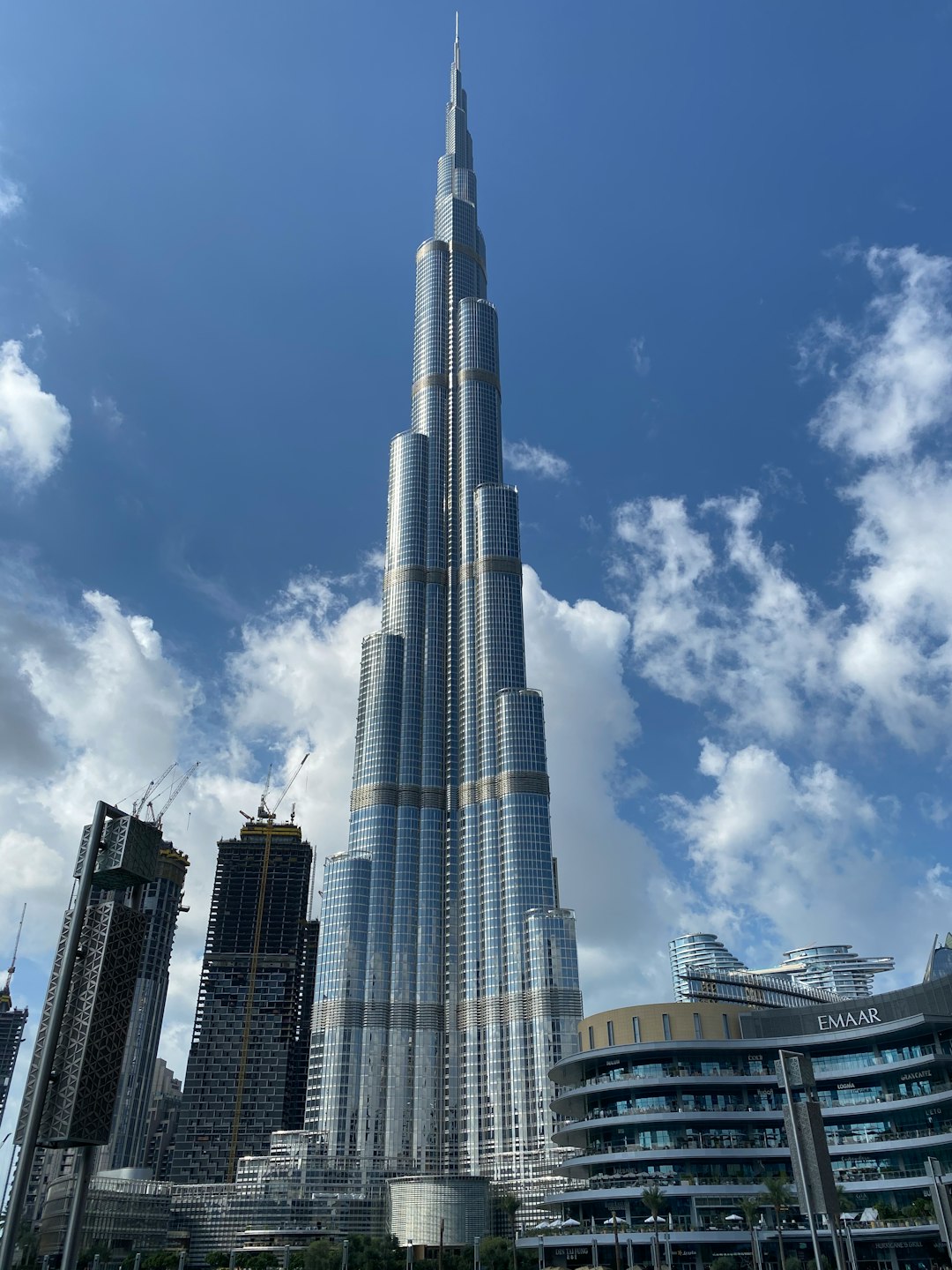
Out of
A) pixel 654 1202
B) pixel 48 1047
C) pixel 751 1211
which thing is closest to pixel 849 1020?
pixel 751 1211

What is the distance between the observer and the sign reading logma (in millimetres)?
153125

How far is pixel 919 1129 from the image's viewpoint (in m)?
142

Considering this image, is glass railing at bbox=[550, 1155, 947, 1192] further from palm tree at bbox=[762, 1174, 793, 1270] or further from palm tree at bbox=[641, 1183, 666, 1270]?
palm tree at bbox=[762, 1174, 793, 1270]

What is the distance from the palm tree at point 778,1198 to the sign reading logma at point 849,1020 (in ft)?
78.7

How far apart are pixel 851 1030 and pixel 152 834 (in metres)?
114

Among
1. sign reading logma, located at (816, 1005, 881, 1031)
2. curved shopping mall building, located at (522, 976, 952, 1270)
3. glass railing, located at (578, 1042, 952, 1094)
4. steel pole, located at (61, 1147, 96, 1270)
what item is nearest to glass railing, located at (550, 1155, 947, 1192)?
curved shopping mall building, located at (522, 976, 952, 1270)

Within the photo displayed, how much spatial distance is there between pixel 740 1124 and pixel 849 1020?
76.4 feet

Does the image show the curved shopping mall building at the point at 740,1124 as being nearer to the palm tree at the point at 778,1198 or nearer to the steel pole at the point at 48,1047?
the palm tree at the point at 778,1198

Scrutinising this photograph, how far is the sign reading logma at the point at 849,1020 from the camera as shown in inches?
6029

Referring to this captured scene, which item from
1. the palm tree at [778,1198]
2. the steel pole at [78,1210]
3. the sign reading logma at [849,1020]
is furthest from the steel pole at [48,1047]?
the sign reading logma at [849,1020]

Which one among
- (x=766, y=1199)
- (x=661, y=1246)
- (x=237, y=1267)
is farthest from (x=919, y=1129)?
(x=237, y=1267)

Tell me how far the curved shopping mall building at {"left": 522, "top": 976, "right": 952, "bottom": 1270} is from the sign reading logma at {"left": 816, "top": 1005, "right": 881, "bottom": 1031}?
251mm

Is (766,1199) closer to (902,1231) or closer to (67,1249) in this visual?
(902,1231)

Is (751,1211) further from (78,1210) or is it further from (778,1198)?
(78,1210)
